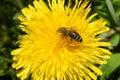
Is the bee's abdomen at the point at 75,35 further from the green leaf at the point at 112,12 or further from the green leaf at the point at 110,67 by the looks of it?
the green leaf at the point at 112,12

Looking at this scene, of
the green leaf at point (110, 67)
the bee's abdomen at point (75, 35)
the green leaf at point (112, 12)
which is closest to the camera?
the bee's abdomen at point (75, 35)

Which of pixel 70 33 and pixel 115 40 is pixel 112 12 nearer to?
pixel 115 40

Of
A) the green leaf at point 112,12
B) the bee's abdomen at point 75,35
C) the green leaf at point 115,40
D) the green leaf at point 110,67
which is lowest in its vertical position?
the green leaf at point 110,67

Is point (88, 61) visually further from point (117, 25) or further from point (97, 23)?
point (117, 25)

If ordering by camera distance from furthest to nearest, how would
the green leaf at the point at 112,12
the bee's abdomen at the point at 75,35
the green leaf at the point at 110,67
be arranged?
1. the green leaf at the point at 112,12
2. the green leaf at the point at 110,67
3. the bee's abdomen at the point at 75,35

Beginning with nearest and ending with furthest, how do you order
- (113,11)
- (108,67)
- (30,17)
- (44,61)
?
(44,61) → (30,17) → (108,67) → (113,11)

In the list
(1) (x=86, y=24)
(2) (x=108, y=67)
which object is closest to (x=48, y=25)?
(1) (x=86, y=24)

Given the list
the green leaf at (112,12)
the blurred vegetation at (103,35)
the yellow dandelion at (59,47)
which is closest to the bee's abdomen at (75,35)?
the yellow dandelion at (59,47)

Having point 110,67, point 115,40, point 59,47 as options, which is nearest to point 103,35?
point 115,40
